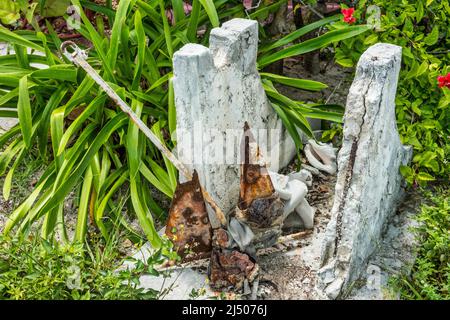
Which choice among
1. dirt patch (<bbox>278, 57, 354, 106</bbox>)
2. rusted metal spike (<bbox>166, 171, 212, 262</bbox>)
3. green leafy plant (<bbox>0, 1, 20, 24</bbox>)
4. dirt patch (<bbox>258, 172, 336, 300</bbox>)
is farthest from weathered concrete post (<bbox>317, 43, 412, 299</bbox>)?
green leafy plant (<bbox>0, 1, 20, 24</bbox>)

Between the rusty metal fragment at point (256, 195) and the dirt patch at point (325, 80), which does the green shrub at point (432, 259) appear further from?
the dirt patch at point (325, 80)

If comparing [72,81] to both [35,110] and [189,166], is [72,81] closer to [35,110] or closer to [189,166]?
[35,110]

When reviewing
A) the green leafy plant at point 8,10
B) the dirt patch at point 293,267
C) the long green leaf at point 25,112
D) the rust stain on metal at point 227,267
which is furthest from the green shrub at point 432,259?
the green leafy plant at point 8,10

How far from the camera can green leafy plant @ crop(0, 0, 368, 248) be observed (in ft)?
10.3

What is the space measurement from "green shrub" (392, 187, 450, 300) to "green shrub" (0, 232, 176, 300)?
3.43 feet

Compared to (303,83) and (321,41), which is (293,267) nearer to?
(303,83)

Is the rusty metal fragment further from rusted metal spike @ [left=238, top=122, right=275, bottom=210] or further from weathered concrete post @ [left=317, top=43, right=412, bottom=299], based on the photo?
weathered concrete post @ [left=317, top=43, right=412, bottom=299]

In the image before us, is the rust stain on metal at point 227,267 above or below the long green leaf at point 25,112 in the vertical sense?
below

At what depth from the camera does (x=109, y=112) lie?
11.2 ft

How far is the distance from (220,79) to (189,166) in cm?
41

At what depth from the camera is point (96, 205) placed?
10.3 ft

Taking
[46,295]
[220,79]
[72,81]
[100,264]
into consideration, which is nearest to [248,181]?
[220,79]

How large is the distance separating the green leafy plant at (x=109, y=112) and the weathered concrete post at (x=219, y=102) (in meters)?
0.28

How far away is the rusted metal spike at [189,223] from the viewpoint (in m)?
2.80
